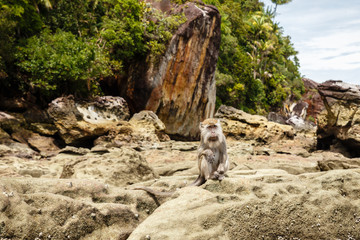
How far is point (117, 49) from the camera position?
16.8 m

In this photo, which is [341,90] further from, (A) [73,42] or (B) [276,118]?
(B) [276,118]

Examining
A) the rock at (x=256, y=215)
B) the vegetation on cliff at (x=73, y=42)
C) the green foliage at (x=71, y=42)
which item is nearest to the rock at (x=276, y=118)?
the vegetation on cliff at (x=73, y=42)

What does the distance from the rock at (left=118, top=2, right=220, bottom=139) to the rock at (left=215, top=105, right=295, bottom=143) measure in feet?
7.11

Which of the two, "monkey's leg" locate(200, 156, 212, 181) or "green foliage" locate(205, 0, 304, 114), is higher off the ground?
"green foliage" locate(205, 0, 304, 114)

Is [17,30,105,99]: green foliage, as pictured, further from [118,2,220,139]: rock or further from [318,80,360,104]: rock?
[318,80,360,104]: rock

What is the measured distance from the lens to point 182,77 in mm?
17469

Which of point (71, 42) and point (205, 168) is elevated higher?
point (71, 42)

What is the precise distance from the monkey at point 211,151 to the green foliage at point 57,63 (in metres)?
9.47

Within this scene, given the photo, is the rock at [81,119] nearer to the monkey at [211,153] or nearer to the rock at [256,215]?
the monkey at [211,153]

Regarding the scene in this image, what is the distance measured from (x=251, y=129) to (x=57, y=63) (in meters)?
9.51

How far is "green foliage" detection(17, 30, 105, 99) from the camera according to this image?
43.5 feet

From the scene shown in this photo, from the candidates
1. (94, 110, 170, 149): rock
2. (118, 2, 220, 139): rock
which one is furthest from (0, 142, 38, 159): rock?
(118, 2, 220, 139): rock

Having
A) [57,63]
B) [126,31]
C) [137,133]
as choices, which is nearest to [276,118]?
[126,31]

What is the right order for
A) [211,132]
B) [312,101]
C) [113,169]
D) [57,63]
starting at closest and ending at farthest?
1. [211,132]
2. [113,169]
3. [57,63]
4. [312,101]
